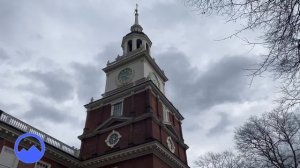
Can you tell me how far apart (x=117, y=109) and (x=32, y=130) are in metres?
8.77

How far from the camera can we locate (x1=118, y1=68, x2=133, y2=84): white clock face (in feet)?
106

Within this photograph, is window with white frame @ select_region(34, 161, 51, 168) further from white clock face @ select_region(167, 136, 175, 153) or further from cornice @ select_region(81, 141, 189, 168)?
white clock face @ select_region(167, 136, 175, 153)

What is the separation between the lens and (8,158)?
66.8 ft

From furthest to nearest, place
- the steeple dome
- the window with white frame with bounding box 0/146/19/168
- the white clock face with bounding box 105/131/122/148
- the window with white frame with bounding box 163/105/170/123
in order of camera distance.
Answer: the steeple dome < the window with white frame with bounding box 163/105/170/123 < the white clock face with bounding box 105/131/122/148 < the window with white frame with bounding box 0/146/19/168

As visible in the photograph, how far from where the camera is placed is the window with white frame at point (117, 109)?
28.8 m

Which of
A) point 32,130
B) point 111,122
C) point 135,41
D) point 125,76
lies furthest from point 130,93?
point 135,41

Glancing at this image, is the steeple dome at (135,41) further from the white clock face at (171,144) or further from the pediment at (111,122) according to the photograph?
the white clock face at (171,144)

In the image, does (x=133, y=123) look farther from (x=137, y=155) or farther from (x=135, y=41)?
(x=135, y=41)

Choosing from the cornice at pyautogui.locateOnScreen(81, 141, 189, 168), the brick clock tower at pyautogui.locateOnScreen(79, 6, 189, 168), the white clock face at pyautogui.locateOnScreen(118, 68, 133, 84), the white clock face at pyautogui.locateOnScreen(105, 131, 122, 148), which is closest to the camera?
the cornice at pyautogui.locateOnScreen(81, 141, 189, 168)

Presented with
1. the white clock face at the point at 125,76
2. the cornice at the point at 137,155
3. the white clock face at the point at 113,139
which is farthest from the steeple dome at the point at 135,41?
the cornice at the point at 137,155

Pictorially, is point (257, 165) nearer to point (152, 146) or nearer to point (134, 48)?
point (152, 146)

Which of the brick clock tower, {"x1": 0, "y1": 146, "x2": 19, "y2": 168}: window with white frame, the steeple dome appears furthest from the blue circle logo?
the steeple dome

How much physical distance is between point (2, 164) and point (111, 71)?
18.0 meters

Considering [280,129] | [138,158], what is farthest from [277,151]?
[138,158]
